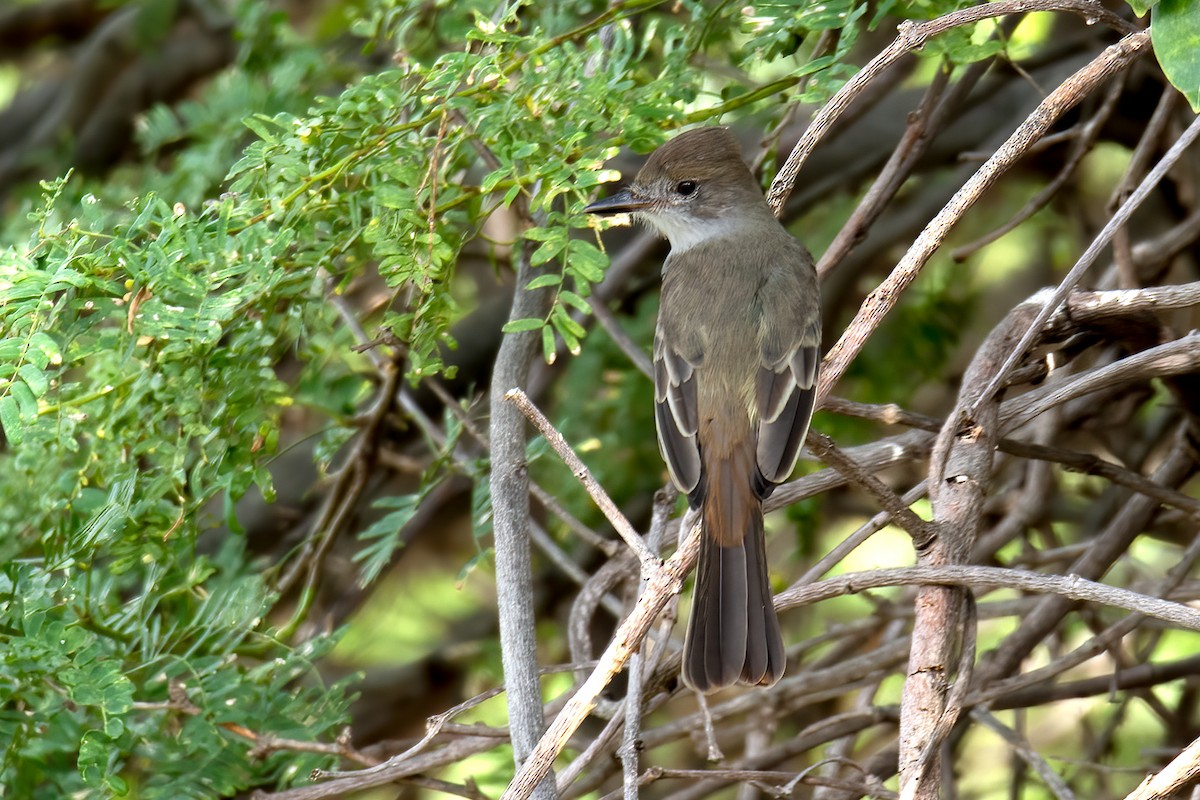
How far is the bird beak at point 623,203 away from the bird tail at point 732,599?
2.32 feet

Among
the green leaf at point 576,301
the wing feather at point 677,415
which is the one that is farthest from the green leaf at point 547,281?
the wing feather at point 677,415

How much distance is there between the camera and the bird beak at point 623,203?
324 cm

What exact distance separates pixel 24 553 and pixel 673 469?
148 centimetres

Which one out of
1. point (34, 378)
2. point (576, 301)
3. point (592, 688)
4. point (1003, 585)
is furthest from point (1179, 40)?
point (34, 378)

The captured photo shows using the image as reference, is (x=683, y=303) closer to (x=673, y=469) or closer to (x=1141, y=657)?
(x=673, y=469)

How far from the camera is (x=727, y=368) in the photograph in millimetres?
3139

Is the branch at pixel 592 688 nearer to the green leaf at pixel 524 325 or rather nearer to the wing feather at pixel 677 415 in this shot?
the green leaf at pixel 524 325

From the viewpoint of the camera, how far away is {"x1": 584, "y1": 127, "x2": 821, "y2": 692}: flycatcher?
2.73 meters

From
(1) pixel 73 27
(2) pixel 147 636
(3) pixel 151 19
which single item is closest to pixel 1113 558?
(2) pixel 147 636

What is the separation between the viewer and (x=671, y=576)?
7.25 feet

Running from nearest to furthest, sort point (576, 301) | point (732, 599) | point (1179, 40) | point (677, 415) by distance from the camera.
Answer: point (1179, 40) < point (576, 301) < point (732, 599) < point (677, 415)

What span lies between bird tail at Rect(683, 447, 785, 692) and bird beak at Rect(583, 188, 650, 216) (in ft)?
2.32

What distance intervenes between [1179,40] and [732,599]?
129 cm

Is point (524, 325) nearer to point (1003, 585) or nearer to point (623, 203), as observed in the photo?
point (623, 203)
